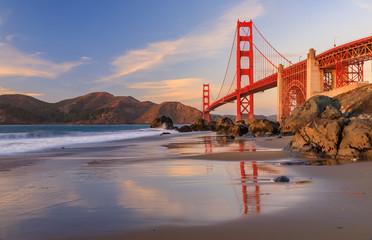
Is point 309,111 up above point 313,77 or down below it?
below

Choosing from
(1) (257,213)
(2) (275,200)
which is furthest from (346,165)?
(1) (257,213)

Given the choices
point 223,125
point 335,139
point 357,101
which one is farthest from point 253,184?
point 223,125

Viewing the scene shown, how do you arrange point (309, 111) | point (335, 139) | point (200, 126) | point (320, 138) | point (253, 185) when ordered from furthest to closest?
point (200, 126), point (309, 111), point (320, 138), point (335, 139), point (253, 185)

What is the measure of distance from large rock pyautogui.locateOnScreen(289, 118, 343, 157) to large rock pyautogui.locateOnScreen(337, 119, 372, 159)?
202 mm

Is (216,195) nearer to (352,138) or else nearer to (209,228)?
(209,228)

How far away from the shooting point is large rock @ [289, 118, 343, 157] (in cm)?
965

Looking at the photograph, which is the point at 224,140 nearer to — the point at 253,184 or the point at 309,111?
the point at 309,111

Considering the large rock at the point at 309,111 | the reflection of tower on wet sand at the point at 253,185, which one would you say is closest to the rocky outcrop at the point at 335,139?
the reflection of tower on wet sand at the point at 253,185

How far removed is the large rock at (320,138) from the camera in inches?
380

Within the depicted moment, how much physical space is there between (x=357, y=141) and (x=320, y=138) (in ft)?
3.40

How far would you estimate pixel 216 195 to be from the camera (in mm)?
4527

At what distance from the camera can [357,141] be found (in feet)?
30.3

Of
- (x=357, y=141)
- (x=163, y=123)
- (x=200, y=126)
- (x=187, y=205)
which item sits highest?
(x=163, y=123)

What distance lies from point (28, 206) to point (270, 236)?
9.57ft
